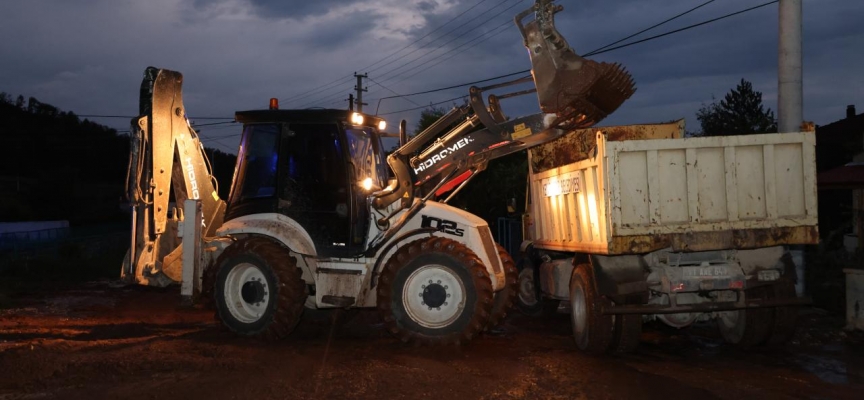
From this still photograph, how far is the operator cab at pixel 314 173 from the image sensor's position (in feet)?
32.9

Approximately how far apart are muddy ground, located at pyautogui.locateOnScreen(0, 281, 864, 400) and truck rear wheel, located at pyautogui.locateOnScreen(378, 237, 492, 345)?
248 mm

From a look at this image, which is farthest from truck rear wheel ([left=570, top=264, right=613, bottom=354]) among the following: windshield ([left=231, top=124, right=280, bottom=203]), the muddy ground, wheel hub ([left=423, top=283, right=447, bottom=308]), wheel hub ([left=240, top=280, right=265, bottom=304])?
windshield ([left=231, top=124, right=280, bottom=203])

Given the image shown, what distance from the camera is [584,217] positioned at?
30.8 ft

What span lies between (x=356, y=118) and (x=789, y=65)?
281 inches

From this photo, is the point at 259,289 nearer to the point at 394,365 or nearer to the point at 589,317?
the point at 394,365

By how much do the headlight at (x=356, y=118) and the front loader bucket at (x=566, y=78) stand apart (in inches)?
→ 96.7

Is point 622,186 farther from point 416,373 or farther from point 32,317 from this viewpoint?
point 32,317

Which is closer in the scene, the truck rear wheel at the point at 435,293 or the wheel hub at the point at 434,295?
the truck rear wheel at the point at 435,293

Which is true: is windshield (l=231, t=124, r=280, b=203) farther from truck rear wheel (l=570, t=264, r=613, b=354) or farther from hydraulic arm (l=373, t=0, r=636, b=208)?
truck rear wheel (l=570, t=264, r=613, b=354)

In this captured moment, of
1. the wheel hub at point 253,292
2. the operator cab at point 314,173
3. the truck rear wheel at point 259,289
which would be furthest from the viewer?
the operator cab at point 314,173

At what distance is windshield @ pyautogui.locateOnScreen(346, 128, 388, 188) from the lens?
1023 cm

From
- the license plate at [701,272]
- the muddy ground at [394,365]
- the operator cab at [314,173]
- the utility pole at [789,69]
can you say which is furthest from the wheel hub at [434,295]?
the utility pole at [789,69]

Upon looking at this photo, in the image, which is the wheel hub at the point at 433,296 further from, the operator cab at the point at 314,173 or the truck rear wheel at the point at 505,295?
the operator cab at the point at 314,173

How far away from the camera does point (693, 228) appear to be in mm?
8562
